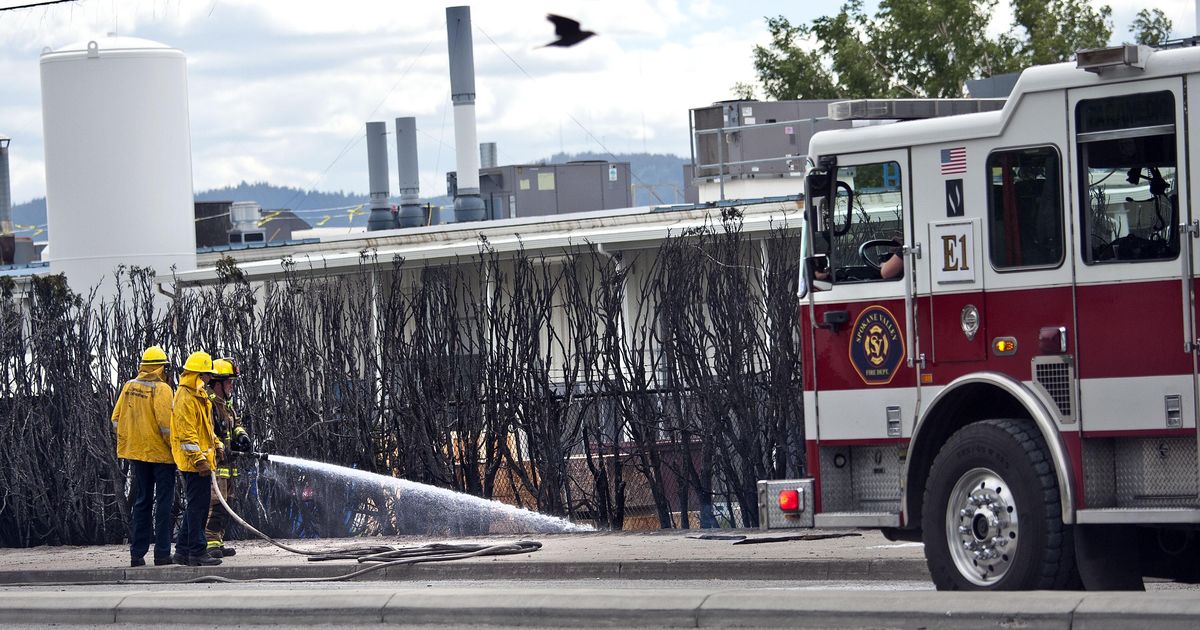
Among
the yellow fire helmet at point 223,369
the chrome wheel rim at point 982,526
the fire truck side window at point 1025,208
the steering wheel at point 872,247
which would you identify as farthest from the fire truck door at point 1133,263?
the yellow fire helmet at point 223,369

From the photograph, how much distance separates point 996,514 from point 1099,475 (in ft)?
2.11

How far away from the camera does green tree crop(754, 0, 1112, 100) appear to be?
152ft

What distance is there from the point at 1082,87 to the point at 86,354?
1280cm

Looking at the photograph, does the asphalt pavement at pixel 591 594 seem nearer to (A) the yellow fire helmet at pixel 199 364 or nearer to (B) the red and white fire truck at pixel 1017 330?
(B) the red and white fire truck at pixel 1017 330

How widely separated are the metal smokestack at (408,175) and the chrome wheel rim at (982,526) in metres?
39.5

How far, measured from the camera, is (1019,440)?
28.2ft

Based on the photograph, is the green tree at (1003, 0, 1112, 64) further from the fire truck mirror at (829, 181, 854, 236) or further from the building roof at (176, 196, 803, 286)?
the fire truck mirror at (829, 181, 854, 236)

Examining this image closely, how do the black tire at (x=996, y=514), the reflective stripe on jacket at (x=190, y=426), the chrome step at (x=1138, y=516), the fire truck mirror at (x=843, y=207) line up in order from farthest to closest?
the reflective stripe on jacket at (x=190, y=426) → the fire truck mirror at (x=843, y=207) → the black tire at (x=996, y=514) → the chrome step at (x=1138, y=516)

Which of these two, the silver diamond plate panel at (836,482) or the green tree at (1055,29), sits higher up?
the green tree at (1055,29)

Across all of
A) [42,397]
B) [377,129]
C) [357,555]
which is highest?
[377,129]

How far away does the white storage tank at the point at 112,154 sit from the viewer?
3159 cm

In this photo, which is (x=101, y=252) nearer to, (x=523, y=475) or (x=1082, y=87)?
(x=523, y=475)

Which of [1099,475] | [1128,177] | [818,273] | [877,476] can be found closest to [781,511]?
[877,476]

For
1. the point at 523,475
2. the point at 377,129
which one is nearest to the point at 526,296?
the point at 523,475
